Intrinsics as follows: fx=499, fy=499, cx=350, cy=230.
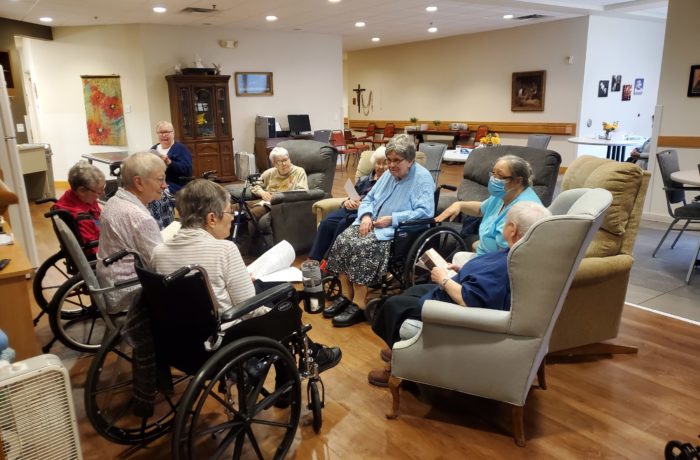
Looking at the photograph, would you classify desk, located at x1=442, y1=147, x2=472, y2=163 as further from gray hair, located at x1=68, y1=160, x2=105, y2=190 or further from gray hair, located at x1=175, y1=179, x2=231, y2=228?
gray hair, located at x1=175, y1=179, x2=231, y2=228

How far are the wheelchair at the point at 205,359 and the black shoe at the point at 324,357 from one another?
0.34 feet

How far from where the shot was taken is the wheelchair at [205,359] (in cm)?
159

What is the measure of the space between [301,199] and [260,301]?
8.46ft

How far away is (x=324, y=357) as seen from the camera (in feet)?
7.39

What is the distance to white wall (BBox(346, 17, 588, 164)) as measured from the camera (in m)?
9.11

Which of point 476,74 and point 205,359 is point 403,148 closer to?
point 205,359

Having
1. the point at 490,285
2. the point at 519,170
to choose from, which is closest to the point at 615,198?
the point at 519,170

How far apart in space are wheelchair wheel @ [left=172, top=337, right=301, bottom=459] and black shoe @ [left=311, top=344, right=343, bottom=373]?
0.19 meters

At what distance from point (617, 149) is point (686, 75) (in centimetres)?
309

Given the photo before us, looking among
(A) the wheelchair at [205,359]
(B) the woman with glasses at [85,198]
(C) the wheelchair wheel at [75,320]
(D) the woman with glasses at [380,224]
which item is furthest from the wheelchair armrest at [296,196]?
(A) the wheelchair at [205,359]

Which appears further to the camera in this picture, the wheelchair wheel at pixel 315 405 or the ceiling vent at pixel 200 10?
the ceiling vent at pixel 200 10

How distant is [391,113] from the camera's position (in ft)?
42.0

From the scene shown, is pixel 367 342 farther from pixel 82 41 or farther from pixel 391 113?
pixel 391 113

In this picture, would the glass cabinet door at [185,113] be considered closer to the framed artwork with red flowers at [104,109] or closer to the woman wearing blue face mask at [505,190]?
the framed artwork with red flowers at [104,109]
